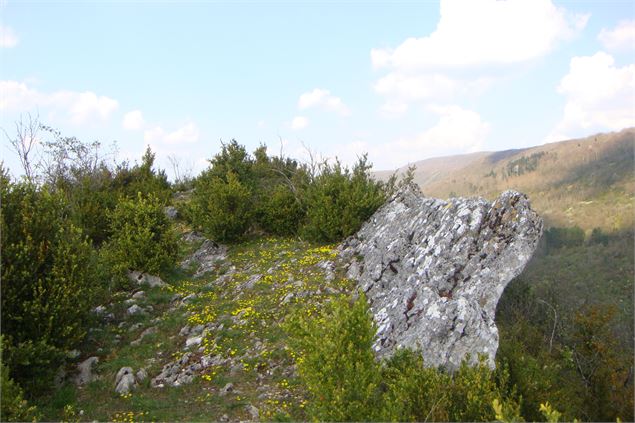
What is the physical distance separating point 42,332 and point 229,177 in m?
10.8

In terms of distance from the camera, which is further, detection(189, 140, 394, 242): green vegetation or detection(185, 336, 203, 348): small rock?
detection(189, 140, 394, 242): green vegetation

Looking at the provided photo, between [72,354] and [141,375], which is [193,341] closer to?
[141,375]

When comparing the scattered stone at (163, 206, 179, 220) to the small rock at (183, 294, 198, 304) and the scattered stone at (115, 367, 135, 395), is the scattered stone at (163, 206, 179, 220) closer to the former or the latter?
the small rock at (183, 294, 198, 304)

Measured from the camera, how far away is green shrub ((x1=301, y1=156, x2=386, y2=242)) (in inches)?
628

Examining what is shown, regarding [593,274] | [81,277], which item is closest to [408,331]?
[81,277]

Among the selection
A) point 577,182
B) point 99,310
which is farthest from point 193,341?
point 577,182

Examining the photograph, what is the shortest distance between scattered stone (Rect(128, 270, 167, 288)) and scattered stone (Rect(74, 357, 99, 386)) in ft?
13.0

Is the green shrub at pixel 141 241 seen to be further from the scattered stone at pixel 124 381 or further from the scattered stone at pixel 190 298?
the scattered stone at pixel 124 381

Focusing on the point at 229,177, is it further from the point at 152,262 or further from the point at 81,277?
the point at 81,277

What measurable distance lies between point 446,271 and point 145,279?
30.5 ft

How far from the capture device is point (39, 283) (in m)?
8.84

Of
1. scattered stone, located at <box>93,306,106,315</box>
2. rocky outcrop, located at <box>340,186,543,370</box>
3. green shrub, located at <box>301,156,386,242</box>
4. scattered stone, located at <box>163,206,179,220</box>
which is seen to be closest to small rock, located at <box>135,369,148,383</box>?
scattered stone, located at <box>93,306,106,315</box>

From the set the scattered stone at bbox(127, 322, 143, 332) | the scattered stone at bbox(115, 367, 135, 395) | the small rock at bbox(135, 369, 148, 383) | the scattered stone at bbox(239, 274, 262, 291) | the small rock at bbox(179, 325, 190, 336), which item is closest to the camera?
the scattered stone at bbox(115, 367, 135, 395)

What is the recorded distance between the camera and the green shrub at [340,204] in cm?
1596
